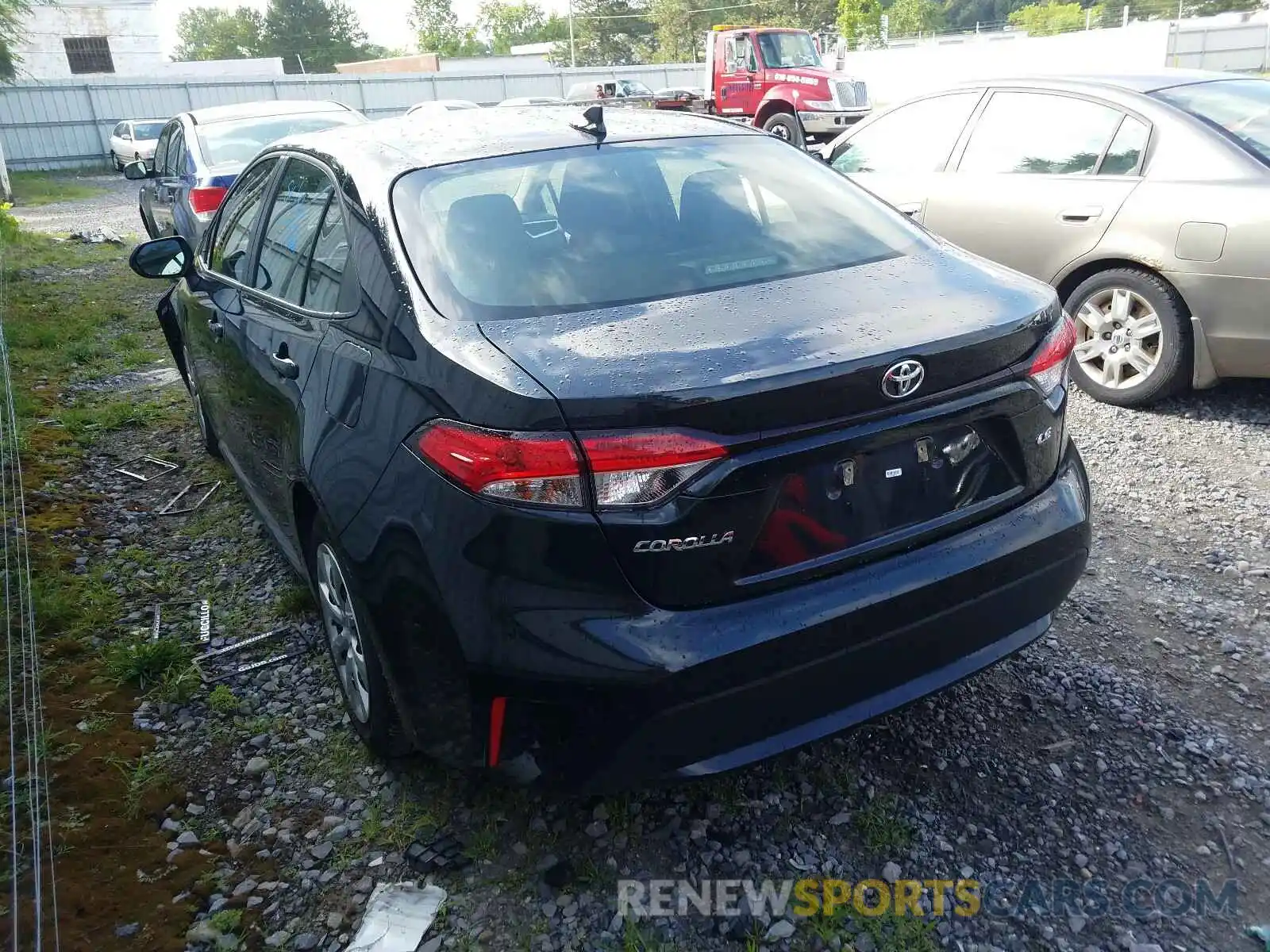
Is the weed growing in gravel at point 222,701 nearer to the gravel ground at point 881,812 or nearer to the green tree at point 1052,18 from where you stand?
the gravel ground at point 881,812

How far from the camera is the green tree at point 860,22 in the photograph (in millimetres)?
54625

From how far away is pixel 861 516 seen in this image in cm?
215

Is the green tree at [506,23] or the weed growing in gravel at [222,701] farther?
Result: the green tree at [506,23]

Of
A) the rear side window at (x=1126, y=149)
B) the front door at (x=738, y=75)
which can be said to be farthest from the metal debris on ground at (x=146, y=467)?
the front door at (x=738, y=75)

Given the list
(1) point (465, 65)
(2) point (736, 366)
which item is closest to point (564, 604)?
(2) point (736, 366)

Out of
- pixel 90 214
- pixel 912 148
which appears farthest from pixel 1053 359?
pixel 90 214

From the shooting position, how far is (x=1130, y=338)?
5086mm

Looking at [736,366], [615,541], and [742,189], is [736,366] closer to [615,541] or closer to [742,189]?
[615,541]

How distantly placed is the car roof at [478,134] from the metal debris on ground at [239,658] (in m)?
1.70

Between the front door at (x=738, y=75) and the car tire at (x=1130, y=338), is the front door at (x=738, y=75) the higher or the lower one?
the higher one

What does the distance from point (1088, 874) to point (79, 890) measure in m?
2.44

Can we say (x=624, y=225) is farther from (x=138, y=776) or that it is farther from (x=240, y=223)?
(x=138, y=776)

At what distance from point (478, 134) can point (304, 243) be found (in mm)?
643

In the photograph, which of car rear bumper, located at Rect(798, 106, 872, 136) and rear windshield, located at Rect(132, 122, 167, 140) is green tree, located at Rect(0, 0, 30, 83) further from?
car rear bumper, located at Rect(798, 106, 872, 136)
